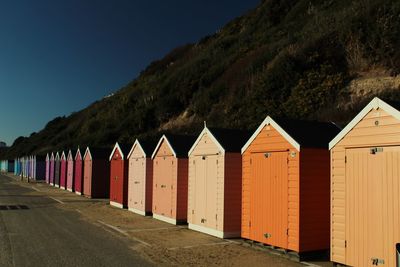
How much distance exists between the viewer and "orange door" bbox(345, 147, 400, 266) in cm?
837

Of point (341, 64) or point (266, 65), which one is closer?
point (341, 64)

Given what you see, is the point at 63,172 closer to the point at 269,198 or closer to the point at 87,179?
the point at 87,179

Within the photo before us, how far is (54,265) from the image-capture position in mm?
9719

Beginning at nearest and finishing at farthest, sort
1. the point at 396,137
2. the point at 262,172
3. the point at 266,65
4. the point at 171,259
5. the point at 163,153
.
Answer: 1. the point at 396,137
2. the point at 171,259
3. the point at 262,172
4. the point at 163,153
5. the point at 266,65

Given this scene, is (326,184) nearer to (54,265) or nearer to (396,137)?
(396,137)

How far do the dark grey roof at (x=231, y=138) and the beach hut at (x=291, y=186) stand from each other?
1533 mm

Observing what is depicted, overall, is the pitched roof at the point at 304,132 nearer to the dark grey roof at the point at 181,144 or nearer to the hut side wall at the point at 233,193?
the hut side wall at the point at 233,193

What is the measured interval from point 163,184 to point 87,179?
13272 millimetres

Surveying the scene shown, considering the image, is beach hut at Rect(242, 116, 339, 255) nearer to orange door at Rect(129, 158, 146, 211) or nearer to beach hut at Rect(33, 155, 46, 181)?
orange door at Rect(129, 158, 146, 211)

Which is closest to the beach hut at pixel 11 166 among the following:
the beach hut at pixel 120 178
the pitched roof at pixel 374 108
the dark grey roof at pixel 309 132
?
the beach hut at pixel 120 178

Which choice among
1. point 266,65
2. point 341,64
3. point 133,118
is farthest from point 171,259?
point 133,118

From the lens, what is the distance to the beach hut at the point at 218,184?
44.2 ft

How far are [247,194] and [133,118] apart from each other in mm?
33794

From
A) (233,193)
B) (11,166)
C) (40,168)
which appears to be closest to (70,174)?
(40,168)
